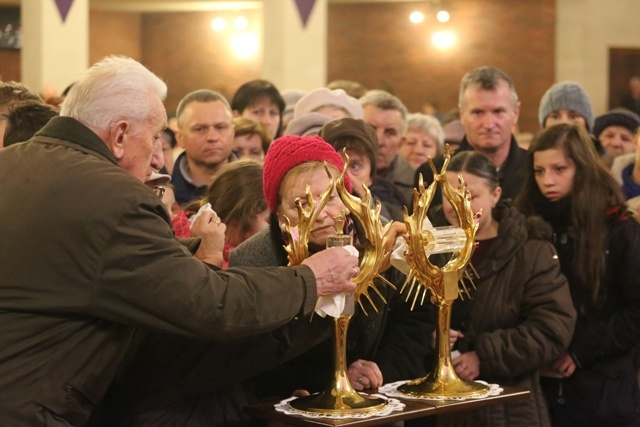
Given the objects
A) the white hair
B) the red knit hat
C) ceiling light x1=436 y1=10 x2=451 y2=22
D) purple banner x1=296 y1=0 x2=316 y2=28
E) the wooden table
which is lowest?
the wooden table

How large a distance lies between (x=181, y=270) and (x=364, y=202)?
613 mm

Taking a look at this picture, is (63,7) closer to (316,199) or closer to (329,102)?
(329,102)

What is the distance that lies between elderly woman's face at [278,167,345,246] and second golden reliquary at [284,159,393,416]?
9 centimetres

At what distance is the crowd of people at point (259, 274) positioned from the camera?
2.64 meters

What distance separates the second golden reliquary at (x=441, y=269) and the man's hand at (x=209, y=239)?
583 mm

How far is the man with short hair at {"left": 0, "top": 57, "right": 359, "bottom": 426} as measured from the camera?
262cm

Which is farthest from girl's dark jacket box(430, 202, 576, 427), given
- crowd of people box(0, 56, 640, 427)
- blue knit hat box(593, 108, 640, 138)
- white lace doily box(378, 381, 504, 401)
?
blue knit hat box(593, 108, 640, 138)

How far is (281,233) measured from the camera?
3301 mm

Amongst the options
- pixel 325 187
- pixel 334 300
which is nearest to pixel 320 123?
pixel 325 187

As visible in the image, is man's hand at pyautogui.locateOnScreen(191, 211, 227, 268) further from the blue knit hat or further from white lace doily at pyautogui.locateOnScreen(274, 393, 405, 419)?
the blue knit hat

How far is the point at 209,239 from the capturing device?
3312mm

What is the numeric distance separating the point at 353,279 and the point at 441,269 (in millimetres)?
359

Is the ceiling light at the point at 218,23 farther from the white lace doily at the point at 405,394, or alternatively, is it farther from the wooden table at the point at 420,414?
the wooden table at the point at 420,414

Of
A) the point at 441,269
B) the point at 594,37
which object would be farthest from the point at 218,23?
the point at 441,269
